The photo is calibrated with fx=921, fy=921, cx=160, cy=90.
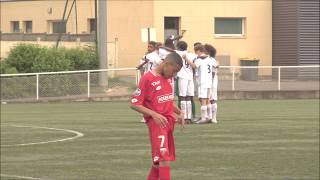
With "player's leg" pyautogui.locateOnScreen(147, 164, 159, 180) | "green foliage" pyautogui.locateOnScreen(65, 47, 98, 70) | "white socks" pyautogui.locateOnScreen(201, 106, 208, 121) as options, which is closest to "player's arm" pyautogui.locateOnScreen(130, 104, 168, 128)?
"player's leg" pyautogui.locateOnScreen(147, 164, 159, 180)

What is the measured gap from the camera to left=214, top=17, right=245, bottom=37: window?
52031mm

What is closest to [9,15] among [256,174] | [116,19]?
[116,19]

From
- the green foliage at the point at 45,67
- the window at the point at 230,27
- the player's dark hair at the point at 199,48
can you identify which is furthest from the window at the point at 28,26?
the player's dark hair at the point at 199,48

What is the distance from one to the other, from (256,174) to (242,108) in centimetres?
1729

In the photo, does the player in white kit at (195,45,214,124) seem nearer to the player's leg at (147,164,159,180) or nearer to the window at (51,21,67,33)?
the player's leg at (147,164,159,180)

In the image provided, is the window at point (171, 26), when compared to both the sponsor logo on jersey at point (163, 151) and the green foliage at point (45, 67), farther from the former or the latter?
the sponsor logo on jersey at point (163, 151)

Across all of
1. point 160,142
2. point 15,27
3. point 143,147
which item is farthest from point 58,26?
point 160,142

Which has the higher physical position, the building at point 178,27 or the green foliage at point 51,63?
the building at point 178,27

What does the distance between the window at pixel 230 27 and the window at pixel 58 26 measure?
29.0ft

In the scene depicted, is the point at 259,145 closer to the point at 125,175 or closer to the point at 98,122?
the point at 125,175

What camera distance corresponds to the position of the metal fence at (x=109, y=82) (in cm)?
3772

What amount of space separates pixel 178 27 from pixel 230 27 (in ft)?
10.3

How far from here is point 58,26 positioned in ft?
184

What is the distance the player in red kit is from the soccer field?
3421 millimetres
